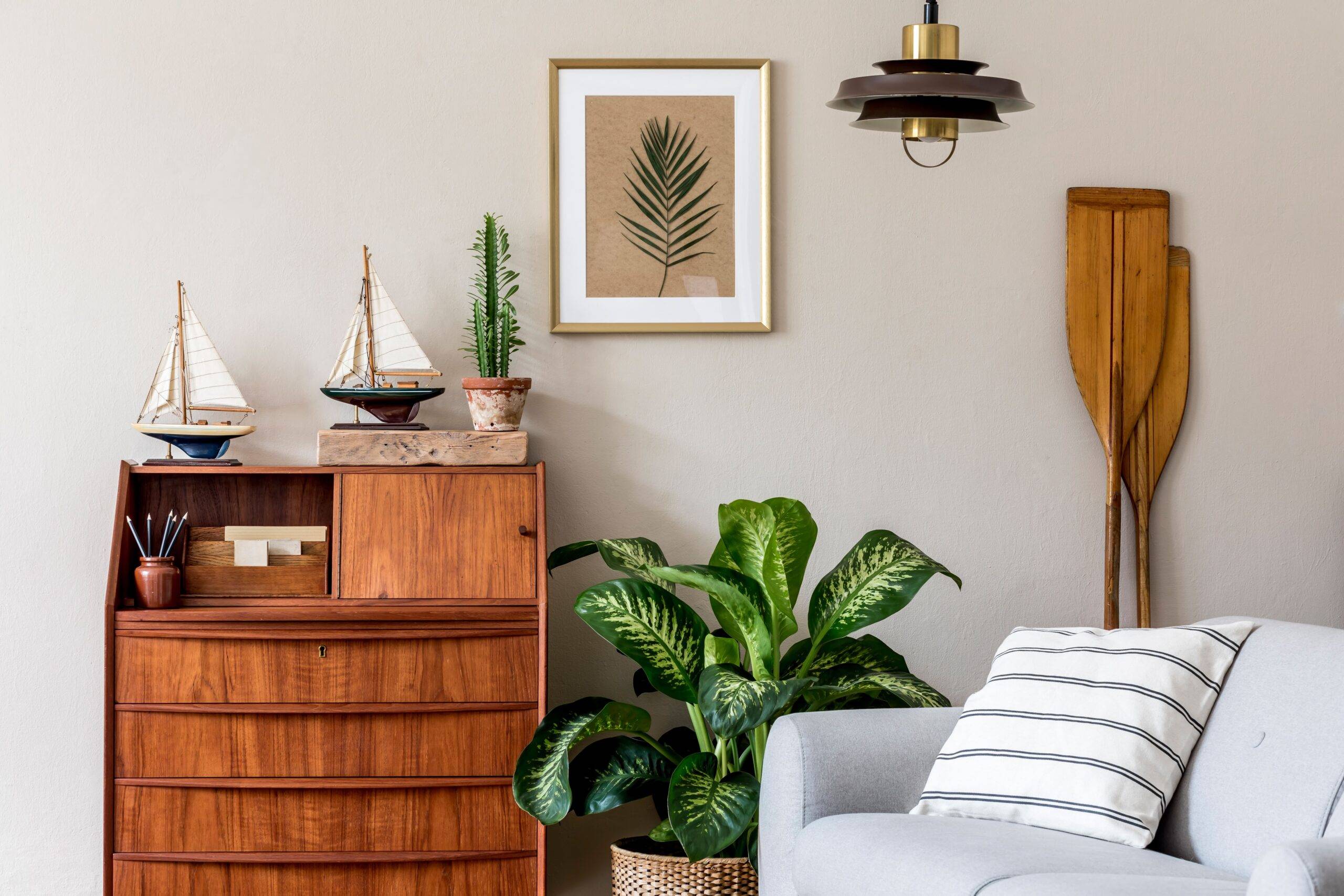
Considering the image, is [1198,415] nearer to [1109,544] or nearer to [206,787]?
[1109,544]

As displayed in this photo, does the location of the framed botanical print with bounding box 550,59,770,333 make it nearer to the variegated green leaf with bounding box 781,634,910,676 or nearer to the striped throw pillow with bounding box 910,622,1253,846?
the variegated green leaf with bounding box 781,634,910,676

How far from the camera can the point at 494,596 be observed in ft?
7.76

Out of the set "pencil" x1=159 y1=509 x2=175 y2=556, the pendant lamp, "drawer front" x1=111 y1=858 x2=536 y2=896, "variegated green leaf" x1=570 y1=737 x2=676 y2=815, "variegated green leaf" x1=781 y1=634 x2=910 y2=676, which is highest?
the pendant lamp

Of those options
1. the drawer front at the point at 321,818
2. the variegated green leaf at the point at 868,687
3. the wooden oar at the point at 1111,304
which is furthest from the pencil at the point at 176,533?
the wooden oar at the point at 1111,304

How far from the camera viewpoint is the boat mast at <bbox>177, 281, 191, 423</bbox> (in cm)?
255

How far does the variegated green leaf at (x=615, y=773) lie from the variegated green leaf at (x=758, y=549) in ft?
1.27

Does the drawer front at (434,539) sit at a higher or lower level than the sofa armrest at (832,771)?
higher

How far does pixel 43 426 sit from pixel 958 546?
224cm

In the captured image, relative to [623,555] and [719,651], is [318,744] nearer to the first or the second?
[623,555]

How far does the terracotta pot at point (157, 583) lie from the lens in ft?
7.57

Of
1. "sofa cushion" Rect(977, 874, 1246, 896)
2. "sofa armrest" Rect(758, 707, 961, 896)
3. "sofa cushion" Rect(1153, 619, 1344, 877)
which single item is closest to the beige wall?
"sofa armrest" Rect(758, 707, 961, 896)

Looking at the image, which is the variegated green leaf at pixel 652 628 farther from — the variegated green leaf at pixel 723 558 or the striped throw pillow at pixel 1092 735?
the striped throw pillow at pixel 1092 735

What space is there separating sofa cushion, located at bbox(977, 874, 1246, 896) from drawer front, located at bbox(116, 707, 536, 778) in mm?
1123

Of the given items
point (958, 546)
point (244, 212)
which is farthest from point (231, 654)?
point (958, 546)
